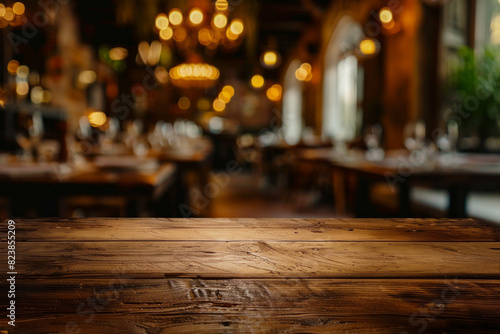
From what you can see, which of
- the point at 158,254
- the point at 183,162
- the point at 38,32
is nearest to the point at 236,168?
the point at 38,32

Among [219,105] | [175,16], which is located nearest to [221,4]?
[175,16]

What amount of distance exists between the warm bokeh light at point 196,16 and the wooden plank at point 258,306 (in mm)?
4813

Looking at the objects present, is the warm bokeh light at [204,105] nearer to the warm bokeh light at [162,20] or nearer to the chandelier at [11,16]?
the chandelier at [11,16]

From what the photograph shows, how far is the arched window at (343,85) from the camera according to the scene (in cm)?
805

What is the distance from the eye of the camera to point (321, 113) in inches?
378

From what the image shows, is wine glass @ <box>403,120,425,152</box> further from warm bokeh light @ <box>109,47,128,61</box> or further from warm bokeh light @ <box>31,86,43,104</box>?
warm bokeh light @ <box>109,47,128,61</box>

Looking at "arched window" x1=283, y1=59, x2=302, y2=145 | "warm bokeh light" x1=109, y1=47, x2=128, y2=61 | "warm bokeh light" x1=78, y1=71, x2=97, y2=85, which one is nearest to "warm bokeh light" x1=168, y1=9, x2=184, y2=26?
"warm bokeh light" x1=78, y1=71, x2=97, y2=85

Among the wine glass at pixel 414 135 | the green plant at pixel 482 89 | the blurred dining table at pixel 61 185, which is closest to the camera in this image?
the blurred dining table at pixel 61 185

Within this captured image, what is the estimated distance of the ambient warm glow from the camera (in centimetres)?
1505

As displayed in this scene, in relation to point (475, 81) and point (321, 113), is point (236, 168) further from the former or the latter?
point (475, 81)

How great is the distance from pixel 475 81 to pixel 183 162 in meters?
2.70

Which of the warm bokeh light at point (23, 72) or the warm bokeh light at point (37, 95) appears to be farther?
the warm bokeh light at point (37, 95)

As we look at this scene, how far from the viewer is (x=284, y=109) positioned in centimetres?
1452

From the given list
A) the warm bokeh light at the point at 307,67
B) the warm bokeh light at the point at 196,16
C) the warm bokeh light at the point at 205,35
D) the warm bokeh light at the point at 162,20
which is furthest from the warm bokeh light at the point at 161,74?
the warm bokeh light at the point at 196,16
